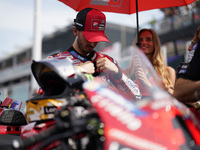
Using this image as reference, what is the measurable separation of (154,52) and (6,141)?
2.35 metres

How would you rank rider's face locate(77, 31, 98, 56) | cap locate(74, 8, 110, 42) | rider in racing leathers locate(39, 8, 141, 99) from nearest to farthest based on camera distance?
rider in racing leathers locate(39, 8, 141, 99) → cap locate(74, 8, 110, 42) → rider's face locate(77, 31, 98, 56)

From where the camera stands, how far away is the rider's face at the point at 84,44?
8.11 ft

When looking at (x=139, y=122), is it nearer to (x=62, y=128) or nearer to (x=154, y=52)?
(x=62, y=128)

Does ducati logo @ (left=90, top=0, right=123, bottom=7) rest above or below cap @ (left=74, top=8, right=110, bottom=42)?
above

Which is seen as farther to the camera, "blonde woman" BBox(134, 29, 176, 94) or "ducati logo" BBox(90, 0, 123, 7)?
"blonde woman" BBox(134, 29, 176, 94)

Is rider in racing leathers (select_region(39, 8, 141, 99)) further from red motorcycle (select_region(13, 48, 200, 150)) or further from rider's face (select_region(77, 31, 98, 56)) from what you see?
red motorcycle (select_region(13, 48, 200, 150))

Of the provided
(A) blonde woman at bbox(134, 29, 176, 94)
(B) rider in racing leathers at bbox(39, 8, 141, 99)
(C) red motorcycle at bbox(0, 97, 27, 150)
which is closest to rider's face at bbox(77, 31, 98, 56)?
(B) rider in racing leathers at bbox(39, 8, 141, 99)

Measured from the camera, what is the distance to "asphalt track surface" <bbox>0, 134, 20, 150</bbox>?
6.81 ft

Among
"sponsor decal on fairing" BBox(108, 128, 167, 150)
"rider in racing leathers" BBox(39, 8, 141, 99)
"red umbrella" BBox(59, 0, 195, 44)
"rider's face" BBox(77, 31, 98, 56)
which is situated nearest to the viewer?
"sponsor decal on fairing" BBox(108, 128, 167, 150)

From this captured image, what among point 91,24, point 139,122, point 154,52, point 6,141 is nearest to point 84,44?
point 91,24

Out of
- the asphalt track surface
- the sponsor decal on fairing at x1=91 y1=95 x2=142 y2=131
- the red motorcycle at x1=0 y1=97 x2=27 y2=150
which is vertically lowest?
the asphalt track surface

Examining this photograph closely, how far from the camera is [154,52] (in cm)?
378

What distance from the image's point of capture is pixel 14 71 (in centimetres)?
4372

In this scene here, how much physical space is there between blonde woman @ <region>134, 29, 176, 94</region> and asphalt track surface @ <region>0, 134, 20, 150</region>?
2082mm
